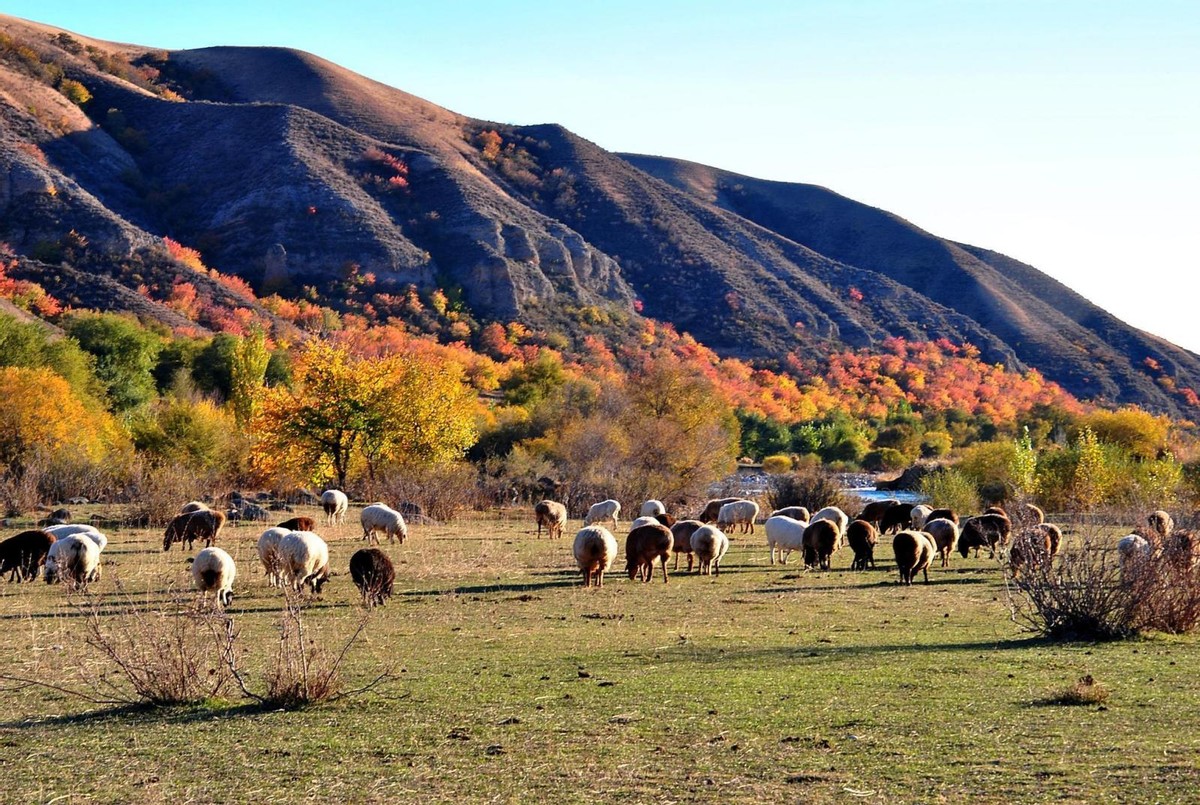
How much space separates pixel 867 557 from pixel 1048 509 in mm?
32000

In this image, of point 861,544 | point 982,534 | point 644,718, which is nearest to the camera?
point 644,718

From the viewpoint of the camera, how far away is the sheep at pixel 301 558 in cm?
1980

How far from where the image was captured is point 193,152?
4700 inches

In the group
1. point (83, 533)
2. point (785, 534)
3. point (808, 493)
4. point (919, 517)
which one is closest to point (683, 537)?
point (785, 534)

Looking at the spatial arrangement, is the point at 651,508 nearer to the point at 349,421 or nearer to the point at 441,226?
the point at 349,421

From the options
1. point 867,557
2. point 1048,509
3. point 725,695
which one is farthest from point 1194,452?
point 725,695

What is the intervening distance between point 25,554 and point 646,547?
1157cm

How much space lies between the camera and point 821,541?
26156mm

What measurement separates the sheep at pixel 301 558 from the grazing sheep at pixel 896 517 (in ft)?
67.7

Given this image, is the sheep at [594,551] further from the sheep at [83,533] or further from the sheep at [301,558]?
the sheep at [83,533]

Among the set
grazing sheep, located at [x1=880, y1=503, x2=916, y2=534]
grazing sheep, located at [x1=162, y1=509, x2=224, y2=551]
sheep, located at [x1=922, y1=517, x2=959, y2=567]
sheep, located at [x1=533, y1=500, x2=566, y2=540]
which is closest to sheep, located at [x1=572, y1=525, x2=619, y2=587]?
sheep, located at [x1=922, y1=517, x2=959, y2=567]

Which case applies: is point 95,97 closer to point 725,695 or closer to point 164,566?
point 164,566

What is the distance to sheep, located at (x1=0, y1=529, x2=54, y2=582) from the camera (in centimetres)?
2248

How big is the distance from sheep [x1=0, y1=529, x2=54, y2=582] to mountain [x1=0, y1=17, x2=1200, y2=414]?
66.0 m
